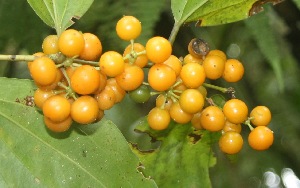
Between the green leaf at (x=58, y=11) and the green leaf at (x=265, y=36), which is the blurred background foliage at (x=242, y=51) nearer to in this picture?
the green leaf at (x=265, y=36)

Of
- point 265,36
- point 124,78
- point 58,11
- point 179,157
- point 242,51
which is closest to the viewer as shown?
point 124,78

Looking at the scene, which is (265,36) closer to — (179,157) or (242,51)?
(179,157)

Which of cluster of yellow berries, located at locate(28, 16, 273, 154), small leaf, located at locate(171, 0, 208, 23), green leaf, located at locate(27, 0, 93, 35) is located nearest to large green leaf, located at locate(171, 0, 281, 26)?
small leaf, located at locate(171, 0, 208, 23)

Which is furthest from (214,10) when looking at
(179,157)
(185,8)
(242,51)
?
(242,51)

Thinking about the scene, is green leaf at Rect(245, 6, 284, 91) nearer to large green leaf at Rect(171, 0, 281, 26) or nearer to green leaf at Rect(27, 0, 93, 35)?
large green leaf at Rect(171, 0, 281, 26)

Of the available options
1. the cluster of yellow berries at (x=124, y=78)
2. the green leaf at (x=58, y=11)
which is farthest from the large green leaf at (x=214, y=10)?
the green leaf at (x=58, y=11)

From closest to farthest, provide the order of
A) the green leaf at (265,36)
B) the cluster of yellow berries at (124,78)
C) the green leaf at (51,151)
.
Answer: the cluster of yellow berries at (124,78) < the green leaf at (51,151) < the green leaf at (265,36)

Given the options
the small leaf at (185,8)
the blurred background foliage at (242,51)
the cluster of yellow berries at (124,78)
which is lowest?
the blurred background foliage at (242,51)
